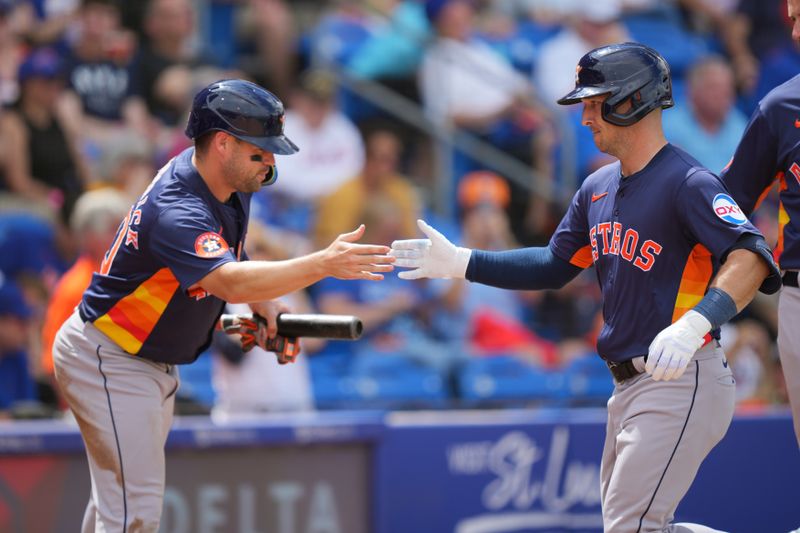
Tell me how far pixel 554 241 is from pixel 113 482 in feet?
6.33

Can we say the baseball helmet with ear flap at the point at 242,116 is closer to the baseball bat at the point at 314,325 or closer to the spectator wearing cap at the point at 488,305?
the baseball bat at the point at 314,325

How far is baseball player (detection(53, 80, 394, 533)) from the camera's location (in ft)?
13.3

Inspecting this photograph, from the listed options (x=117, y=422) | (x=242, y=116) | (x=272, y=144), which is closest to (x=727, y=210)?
(x=272, y=144)

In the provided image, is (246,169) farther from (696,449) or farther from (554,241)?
(696,449)

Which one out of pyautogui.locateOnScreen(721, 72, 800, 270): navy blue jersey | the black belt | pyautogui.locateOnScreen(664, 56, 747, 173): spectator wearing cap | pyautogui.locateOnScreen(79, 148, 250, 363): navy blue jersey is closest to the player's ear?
pyautogui.locateOnScreen(79, 148, 250, 363): navy blue jersey

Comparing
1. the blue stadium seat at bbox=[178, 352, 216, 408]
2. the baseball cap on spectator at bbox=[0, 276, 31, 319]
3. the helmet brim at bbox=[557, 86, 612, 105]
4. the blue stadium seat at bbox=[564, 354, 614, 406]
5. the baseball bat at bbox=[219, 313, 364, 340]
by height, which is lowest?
the blue stadium seat at bbox=[564, 354, 614, 406]

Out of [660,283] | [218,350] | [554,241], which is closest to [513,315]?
[218,350]

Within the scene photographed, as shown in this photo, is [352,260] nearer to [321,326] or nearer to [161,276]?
[321,326]

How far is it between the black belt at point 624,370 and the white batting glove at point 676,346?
26 cm

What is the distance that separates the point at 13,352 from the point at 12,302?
11.8 inches

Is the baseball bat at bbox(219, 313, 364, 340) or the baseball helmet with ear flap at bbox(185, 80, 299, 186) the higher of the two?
the baseball helmet with ear flap at bbox(185, 80, 299, 186)

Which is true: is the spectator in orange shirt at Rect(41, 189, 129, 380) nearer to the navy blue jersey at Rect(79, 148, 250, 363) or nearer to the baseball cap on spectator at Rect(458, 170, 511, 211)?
the navy blue jersey at Rect(79, 148, 250, 363)

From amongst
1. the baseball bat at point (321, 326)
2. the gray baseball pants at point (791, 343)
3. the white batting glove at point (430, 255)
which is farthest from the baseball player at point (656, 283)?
the baseball bat at point (321, 326)

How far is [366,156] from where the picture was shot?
8859mm
